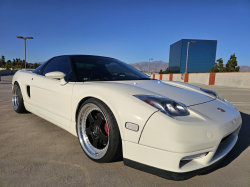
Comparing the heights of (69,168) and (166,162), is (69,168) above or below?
below

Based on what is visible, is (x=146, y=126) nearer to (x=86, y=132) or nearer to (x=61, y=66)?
(x=86, y=132)

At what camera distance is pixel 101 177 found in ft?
4.87

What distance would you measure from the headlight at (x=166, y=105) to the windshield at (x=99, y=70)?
900 mm

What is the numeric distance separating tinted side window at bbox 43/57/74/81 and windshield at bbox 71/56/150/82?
0.10 meters

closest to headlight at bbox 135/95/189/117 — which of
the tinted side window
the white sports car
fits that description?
the white sports car

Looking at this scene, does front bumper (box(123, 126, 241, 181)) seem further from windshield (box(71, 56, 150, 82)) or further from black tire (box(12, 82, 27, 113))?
black tire (box(12, 82, 27, 113))

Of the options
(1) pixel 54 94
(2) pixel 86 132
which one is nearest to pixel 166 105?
(2) pixel 86 132

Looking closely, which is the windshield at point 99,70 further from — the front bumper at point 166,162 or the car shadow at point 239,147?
the car shadow at point 239,147

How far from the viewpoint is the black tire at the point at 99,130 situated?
1522mm

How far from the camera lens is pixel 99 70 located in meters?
2.49

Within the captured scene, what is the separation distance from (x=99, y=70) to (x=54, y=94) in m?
0.71

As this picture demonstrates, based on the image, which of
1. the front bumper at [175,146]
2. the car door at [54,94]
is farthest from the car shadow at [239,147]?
the car door at [54,94]

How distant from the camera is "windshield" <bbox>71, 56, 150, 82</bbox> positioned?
7.49 ft

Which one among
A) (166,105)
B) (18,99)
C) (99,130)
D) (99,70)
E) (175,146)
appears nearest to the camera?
(175,146)
